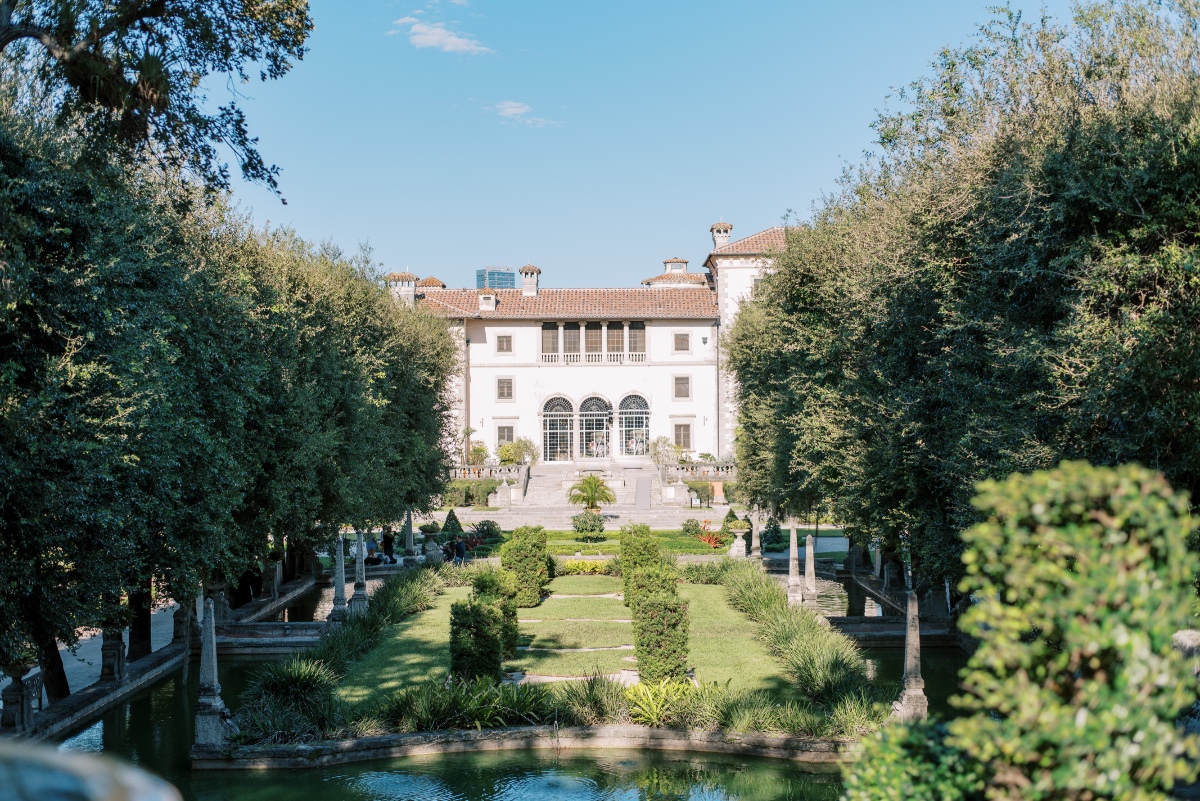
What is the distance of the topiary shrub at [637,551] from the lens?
2170 cm

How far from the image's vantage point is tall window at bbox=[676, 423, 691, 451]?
50156mm

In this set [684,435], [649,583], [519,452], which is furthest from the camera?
[684,435]

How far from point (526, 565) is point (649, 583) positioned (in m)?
5.12

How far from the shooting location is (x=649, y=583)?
55.4 feet

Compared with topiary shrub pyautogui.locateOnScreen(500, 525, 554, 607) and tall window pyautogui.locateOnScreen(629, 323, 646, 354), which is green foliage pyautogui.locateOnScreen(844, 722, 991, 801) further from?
tall window pyautogui.locateOnScreen(629, 323, 646, 354)

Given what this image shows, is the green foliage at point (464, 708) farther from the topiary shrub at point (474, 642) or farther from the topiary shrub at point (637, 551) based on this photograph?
the topiary shrub at point (637, 551)

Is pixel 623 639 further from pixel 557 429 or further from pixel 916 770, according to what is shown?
pixel 557 429

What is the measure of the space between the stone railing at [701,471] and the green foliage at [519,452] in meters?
7.39

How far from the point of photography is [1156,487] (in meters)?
3.12

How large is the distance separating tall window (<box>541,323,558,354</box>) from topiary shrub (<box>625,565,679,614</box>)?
1217 inches

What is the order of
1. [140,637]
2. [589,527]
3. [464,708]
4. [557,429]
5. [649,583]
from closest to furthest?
[464,708] < [140,637] < [649,583] < [589,527] < [557,429]

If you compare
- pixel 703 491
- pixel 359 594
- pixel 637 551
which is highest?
pixel 703 491

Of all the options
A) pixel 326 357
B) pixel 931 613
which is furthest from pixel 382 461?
pixel 931 613

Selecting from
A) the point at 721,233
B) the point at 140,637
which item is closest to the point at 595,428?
the point at 721,233
